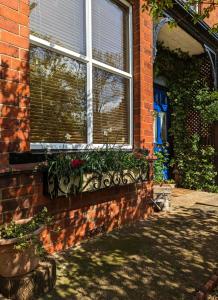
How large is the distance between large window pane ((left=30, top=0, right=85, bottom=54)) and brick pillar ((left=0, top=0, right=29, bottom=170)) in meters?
0.33

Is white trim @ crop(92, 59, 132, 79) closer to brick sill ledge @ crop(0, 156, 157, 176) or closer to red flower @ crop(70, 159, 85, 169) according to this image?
red flower @ crop(70, 159, 85, 169)

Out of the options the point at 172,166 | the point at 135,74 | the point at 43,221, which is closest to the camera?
the point at 43,221

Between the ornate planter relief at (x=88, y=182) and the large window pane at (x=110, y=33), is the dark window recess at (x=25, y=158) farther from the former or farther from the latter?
the large window pane at (x=110, y=33)

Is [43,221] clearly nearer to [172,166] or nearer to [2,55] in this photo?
[2,55]

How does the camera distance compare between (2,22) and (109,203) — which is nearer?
(2,22)

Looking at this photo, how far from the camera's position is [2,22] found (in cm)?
273

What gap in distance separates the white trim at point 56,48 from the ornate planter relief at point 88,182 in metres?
1.48

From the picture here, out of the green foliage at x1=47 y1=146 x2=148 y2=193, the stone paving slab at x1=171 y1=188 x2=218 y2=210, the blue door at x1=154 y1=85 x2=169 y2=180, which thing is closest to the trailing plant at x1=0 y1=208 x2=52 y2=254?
the green foliage at x1=47 y1=146 x2=148 y2=193

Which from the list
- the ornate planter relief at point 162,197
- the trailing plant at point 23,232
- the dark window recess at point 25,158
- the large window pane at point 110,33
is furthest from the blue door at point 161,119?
the trailing plant at point 23,232

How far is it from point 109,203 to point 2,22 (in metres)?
2.49

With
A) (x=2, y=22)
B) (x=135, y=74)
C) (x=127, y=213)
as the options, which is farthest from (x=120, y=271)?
(x=135, y=74)

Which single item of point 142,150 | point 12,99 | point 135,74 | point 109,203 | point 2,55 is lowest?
point 109,203

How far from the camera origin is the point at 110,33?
4.42 m

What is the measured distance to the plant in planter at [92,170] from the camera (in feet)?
10.2
